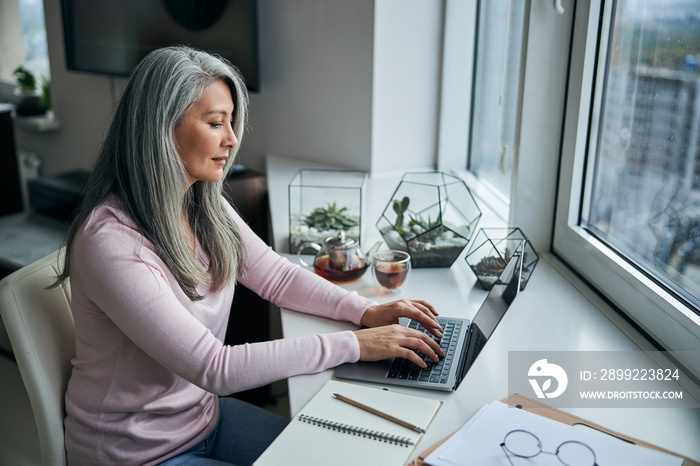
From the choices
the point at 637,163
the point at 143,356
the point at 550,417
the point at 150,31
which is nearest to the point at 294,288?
the point at 143,356

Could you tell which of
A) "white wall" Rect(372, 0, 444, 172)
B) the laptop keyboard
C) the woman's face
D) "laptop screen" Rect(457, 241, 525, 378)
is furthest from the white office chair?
"white wall" Rect(372, 0, 444, 172)

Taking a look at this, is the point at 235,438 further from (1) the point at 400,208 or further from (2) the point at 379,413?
(1) the point at 400,208

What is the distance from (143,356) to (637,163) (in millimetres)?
1031

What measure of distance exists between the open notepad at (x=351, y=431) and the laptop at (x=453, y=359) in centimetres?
4

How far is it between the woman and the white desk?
9cm

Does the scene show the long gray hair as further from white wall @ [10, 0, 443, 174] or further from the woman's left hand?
white wall @ [10, 0, 443, 174]

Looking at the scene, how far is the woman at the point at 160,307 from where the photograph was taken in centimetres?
102

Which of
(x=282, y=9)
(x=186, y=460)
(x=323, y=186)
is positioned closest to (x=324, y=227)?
(x=323, y=186)

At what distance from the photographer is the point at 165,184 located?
111 cm

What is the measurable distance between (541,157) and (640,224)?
0.35 metres

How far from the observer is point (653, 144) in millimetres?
1258

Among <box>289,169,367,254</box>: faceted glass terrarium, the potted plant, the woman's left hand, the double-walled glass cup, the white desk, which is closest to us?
the white desk

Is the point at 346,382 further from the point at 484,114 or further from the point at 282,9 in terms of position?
the point at 282,9

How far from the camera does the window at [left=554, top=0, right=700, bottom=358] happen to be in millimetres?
1139
